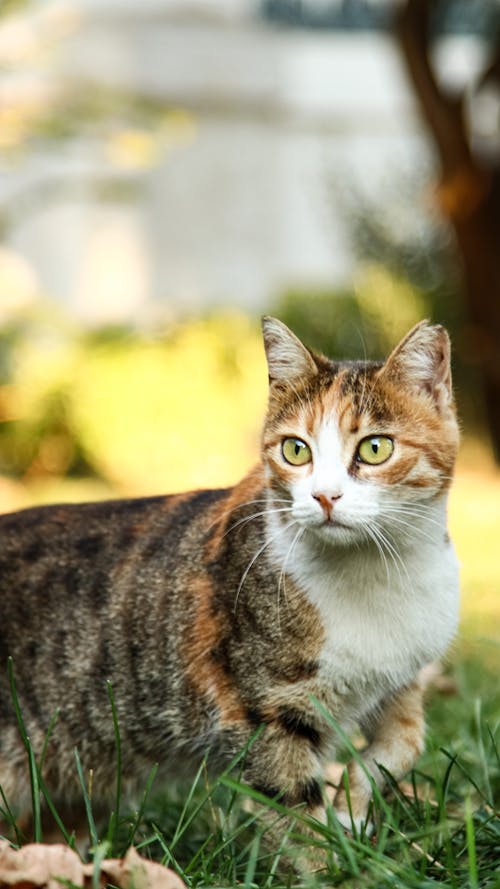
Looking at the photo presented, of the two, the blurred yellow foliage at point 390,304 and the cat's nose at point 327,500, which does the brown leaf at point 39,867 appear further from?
the blurred yellow foliage at point 390,304

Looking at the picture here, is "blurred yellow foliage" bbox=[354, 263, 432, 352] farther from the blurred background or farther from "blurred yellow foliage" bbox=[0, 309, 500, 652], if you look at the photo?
"blurred yellow foliage" bbox=[0, 309, 500, 652]

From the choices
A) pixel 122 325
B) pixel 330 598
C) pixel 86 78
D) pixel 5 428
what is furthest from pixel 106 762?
pixel 86 78

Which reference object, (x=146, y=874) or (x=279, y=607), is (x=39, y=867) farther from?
(x=279, y=607)

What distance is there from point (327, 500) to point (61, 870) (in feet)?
2.52

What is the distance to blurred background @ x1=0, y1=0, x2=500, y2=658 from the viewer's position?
23.9ft

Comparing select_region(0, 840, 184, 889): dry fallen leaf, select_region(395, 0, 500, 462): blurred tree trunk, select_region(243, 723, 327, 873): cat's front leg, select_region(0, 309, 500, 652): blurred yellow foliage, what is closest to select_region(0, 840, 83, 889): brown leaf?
select_region(0, 840, 184, 889): dry fallen leaf

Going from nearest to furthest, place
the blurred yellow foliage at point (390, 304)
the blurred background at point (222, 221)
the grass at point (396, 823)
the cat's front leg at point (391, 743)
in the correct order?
the grass at point (396, 823)
the cat's front leg at point (391, 743)
the blurred background at point (222, 221)
the blurred yellow foliage at point (390, 304)

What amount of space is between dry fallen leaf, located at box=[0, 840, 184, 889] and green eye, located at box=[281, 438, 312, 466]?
0.81m

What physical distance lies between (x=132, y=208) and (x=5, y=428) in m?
4.20

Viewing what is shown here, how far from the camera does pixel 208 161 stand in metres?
11.5

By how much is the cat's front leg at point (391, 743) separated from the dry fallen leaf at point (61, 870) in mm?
586

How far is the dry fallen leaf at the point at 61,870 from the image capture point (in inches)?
70.5

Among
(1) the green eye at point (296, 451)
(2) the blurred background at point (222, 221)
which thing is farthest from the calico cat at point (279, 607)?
(2) the blurred background at point (222, 221)

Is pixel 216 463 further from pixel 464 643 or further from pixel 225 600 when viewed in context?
pixel 225 600
